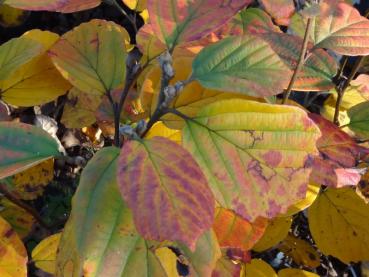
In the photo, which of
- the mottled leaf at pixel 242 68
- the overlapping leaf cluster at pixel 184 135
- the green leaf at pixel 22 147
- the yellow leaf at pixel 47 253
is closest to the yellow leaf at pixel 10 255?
the overlapping leaf cluster at pixel 184 135

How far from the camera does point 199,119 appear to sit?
744mm

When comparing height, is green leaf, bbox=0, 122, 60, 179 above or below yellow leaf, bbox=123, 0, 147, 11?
below

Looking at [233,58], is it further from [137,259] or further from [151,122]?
[137,259]

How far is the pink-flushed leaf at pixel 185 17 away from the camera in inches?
30.7

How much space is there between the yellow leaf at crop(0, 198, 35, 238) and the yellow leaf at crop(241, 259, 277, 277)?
0.49 meters

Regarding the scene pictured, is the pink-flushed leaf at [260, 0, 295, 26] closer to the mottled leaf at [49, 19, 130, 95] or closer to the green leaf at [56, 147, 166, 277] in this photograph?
the mottled leaf at [49, 19, 130, 95]

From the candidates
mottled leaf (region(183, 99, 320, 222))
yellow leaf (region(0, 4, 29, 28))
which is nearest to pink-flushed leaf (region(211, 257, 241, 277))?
mottled leaf (region(183, 99, 320, 222))

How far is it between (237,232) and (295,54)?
0.34m

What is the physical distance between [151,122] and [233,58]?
14 cm

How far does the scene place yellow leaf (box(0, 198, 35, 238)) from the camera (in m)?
1.25

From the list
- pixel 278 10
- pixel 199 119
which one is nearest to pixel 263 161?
pixel 199 119

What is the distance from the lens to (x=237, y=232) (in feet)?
3.17

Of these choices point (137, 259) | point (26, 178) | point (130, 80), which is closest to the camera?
point (137, 259)

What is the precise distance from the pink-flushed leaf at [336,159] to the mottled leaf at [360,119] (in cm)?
18
